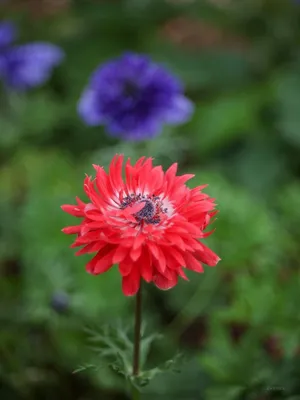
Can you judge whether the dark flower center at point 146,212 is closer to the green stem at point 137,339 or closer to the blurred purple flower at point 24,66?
the green stem at point 137,339

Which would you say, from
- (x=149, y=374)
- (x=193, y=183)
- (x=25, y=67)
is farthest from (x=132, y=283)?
(x=25, y=67)

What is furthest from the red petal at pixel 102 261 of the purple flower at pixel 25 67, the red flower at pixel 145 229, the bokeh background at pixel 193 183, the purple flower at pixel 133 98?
the purple flower at pixel 25 67

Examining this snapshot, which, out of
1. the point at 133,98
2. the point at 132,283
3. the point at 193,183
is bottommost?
the point at 193,183

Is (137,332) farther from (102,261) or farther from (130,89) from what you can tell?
(130,89)

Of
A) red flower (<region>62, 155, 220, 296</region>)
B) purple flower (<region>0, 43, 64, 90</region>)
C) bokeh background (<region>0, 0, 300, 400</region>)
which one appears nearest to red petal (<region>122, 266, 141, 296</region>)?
red flower (<region>62, 155, 220, 296</region>)

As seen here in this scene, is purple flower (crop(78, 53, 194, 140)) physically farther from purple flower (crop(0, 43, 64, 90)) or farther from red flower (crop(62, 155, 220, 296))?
red flower (crop(62, 155, 220, 296))

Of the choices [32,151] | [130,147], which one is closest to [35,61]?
[32,151]

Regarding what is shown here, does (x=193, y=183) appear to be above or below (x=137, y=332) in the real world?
below
